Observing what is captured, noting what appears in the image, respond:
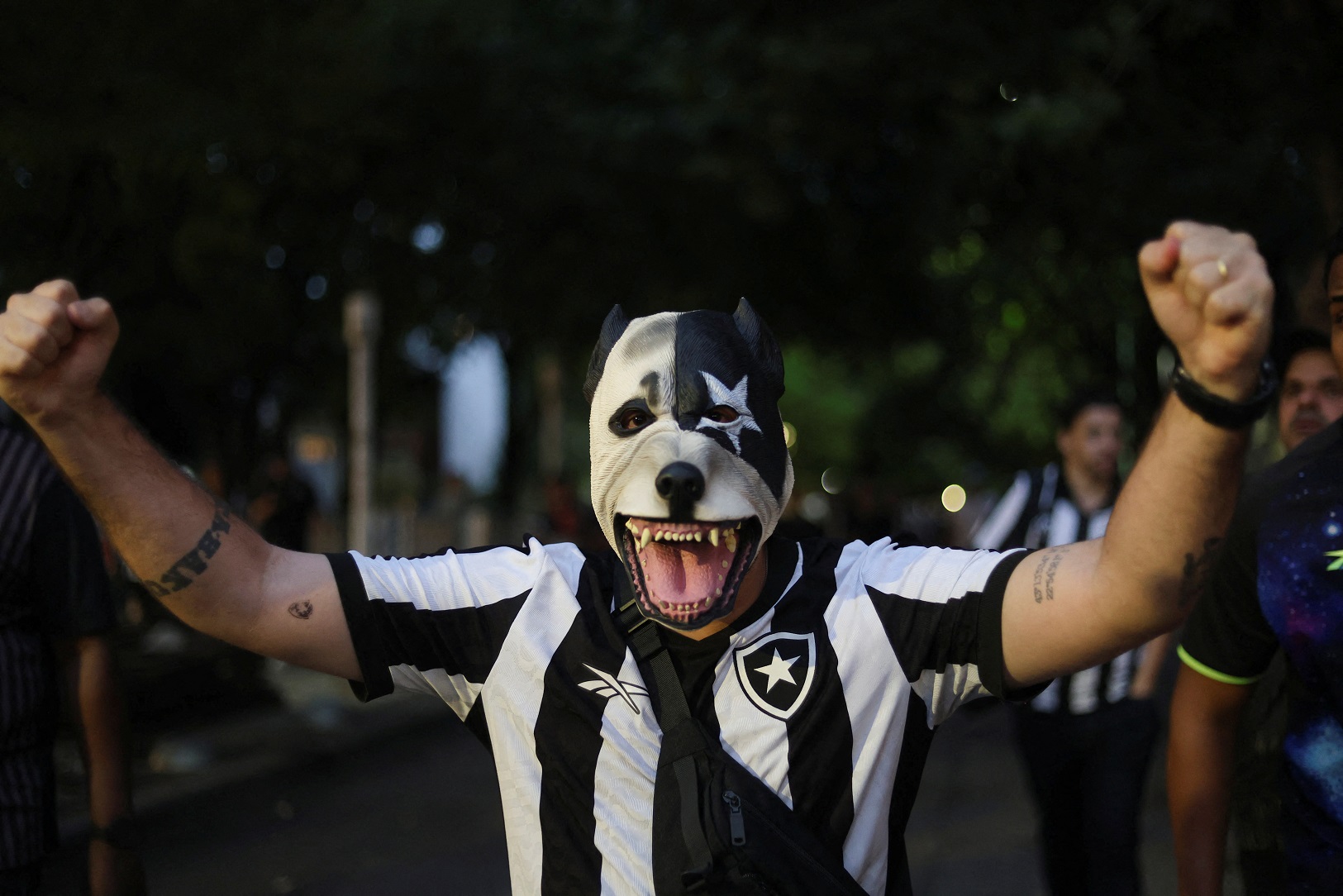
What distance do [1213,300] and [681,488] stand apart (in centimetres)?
93

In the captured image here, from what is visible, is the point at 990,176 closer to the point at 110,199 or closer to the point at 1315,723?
the point at 110,199

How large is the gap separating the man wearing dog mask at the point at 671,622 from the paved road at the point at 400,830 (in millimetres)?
2580

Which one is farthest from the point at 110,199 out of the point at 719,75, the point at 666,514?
the point at 666,514

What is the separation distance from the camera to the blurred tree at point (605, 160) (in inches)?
320

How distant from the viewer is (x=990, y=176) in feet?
40.3

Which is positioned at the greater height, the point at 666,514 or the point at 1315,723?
the point at 666,514

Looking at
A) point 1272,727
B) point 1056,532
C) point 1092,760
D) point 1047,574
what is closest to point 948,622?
point 1047,574

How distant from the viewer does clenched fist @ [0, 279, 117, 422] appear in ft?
6.90

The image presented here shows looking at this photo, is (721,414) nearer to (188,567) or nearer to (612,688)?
(612,688)

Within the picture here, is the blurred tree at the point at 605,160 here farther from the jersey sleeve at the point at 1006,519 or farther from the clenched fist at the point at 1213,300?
the clenched fist at the point at 1213,300

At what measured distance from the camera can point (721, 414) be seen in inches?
104

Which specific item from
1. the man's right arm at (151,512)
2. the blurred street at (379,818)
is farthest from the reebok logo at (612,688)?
the blurred street at (379,818)

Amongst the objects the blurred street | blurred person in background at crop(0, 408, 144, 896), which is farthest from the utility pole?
blurred person in background at crop(0, 408, 144, 896)

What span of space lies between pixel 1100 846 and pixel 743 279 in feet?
33.5
